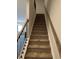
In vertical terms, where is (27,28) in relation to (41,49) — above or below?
above

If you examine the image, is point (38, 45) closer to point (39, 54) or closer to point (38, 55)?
point (39, 54)

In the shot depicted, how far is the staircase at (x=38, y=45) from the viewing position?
491 cm

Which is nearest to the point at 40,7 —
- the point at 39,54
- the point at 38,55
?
the point at 39,54

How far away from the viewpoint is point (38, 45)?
18.6ft

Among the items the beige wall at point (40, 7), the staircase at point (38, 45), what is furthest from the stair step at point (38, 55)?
the beige wall at point (40, 7)

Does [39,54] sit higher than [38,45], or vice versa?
[38,45]

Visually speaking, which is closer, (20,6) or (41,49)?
(41,49)

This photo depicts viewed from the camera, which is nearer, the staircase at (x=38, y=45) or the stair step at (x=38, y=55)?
the stair step at (x=38, y=55)

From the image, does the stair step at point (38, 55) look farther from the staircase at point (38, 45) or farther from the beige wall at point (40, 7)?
the beige wall at point (40, 7)
